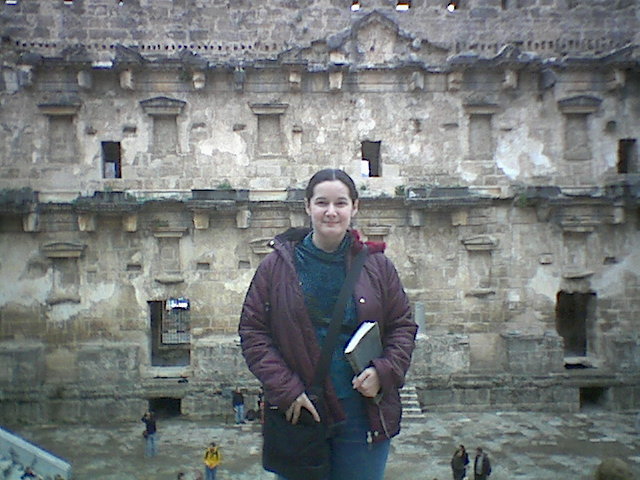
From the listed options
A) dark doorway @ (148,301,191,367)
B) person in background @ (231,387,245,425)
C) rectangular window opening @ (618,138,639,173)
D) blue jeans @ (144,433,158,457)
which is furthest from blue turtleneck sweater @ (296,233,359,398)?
rectangular window opening @ (618,138,639,173)

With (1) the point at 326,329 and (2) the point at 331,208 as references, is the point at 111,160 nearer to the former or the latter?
(2) the point at 331,208

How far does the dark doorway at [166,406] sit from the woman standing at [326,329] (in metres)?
12.7

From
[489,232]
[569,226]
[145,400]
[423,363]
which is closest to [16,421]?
[145,400]

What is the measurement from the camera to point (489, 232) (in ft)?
48.8

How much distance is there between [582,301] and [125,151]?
1368cm

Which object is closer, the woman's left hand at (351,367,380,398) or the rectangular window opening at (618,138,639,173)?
the woman's left hand at (351,367,380,398)

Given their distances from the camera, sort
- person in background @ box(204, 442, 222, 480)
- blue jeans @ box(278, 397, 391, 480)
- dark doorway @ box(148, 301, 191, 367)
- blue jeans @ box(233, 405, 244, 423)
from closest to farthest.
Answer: blue jeans @ box(278, 397, 391, 480)
person in background @ box(204, 442, 222, 480)
blue jeans @ box(233, 405, 244, 423)
dark doorway @ box(148, 301, 191, 367)

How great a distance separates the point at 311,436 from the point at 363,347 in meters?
0.56

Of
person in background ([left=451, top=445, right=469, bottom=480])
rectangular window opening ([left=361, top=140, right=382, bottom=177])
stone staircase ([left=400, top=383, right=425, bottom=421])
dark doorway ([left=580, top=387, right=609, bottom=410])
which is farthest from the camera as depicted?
rectangular window opening ([left=361, top=140, right=382, bottom=177])

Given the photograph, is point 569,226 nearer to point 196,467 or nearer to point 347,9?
point 347,9

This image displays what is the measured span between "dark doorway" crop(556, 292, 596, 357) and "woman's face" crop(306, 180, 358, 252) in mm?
14876

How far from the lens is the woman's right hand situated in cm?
285

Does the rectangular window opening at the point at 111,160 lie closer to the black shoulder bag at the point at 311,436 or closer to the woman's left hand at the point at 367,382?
the black shoulder bag at the point at 311,436

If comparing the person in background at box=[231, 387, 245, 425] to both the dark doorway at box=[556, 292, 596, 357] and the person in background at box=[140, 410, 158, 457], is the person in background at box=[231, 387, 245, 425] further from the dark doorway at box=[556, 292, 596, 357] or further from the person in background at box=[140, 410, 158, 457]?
the dark doorway at box=[556, 292, 596, 357]
